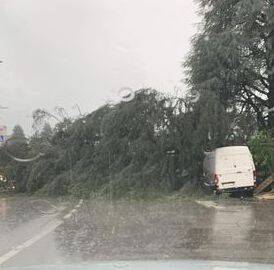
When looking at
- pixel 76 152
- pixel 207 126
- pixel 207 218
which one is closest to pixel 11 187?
pixel 76 152

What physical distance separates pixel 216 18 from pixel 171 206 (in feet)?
57.8

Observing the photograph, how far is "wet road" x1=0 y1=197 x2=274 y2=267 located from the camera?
1023 centimetres

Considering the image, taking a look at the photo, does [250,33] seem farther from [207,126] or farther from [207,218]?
[207,218]

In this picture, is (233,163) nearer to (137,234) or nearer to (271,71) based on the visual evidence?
(271,71)

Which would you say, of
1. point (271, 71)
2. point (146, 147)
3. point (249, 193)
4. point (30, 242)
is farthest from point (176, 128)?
point (30, 242)

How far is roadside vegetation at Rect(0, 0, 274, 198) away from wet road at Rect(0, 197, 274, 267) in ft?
24.2

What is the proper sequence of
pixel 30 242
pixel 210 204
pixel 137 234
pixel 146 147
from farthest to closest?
pixel 146 147
pixel 210 204
pixel 137 234
pixel 30 242

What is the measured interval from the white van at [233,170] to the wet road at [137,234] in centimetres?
475

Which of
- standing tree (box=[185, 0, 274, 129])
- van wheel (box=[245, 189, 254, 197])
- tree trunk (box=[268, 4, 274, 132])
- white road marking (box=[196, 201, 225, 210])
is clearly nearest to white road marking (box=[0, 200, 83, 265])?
white road marking (box=[196, 201, 225, 210])

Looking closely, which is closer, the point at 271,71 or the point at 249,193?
the point at 249,193

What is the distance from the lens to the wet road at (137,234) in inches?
403

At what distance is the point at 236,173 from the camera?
25.7 m

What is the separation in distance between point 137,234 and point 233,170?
13.1 metres

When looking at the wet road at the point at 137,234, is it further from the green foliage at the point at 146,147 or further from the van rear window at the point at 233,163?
the green foliage at the point at 146,147
